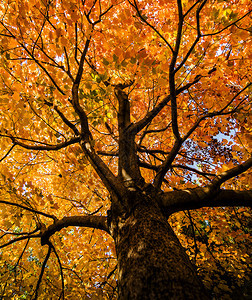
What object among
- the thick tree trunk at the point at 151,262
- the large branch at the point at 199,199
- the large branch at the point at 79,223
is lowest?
A: the thick tree trunk at the point at 151,262

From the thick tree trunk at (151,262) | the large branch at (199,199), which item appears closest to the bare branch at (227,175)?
the large branch at (199,199)

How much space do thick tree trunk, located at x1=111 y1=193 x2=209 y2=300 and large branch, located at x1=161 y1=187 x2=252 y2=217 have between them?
0.28 m

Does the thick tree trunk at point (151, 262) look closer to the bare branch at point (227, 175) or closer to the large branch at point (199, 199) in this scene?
the large branch at point (199, 199)

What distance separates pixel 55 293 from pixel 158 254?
10.8 feet

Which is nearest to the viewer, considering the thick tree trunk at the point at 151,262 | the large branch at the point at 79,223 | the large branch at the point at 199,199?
the thick tree trunk at the point at 151,262

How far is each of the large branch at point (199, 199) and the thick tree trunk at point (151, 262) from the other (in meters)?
0.28

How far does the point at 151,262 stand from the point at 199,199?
104cm

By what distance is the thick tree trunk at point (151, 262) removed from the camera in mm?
995

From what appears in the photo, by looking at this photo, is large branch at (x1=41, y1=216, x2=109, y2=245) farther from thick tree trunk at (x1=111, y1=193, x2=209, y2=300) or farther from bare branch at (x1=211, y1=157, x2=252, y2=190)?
bare branch at (x1=211, y1=157, x2=252, y2=190)

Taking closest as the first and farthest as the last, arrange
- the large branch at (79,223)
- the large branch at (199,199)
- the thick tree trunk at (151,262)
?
the thick tree trunk at (151,262) → the large branch at (199,199) → the large branch at (79,223)

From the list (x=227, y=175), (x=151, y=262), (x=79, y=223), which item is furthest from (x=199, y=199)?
(x=79, y=223)

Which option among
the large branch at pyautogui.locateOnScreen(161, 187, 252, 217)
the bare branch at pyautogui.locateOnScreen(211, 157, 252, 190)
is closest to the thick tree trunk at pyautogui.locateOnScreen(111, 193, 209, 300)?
the large branch at pyautogui.locateOnScreen(161, 187, 252, 217)

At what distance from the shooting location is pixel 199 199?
1.91 m

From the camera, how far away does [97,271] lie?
15.5ft
